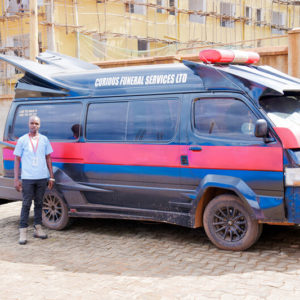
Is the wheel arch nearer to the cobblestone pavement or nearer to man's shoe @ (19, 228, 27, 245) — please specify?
the cobblestone pavement

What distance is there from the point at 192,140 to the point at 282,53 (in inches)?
228

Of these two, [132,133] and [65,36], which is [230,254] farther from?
[65,36]

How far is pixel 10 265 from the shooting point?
6676mm

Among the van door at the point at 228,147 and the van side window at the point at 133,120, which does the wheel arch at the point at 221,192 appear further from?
the van side window at the point at 133,120

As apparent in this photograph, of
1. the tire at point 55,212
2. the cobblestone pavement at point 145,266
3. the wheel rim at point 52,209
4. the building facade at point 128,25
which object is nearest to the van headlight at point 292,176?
the cobblestone pavement at point 145,266

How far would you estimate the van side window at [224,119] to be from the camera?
6617 mm

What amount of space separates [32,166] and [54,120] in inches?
39.7

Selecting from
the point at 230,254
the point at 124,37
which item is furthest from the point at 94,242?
the point at 124,37

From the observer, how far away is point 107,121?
7.84 metres

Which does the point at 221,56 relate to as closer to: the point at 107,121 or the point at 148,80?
the point at 148,80

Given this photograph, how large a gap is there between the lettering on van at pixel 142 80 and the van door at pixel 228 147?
33 cm

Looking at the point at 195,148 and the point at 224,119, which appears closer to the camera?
the point at 224,119

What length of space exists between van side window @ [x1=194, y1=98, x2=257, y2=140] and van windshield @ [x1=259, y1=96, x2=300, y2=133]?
216mm

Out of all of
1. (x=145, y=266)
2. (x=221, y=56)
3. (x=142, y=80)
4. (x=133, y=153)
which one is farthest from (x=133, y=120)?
(x=145, y=266)
